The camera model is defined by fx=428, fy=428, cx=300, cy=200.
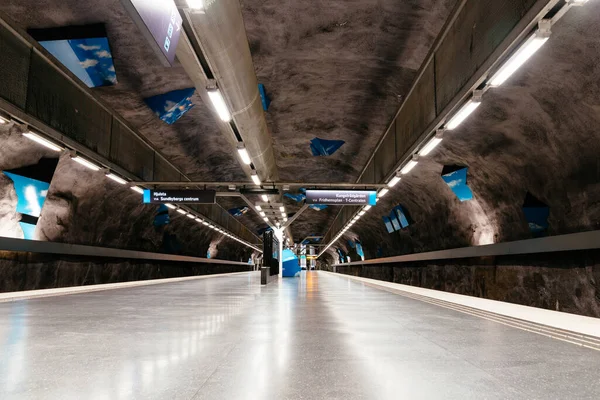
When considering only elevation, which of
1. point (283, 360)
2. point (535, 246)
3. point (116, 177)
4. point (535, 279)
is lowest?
point (283, 360)

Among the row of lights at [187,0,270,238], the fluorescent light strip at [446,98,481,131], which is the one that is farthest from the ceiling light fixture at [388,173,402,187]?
the fluorescent light strip at [446,98,481,131]

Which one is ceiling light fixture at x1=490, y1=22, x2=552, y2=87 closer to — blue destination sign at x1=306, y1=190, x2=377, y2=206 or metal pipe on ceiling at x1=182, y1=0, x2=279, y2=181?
metal pipe on ceiling at x1=182, y1=0, x2=279, y2=181

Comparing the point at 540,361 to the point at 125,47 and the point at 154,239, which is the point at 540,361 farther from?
the point at 154,239

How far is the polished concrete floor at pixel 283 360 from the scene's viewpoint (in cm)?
259

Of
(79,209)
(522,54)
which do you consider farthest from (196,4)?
(79,209)

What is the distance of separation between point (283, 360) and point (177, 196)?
11883mm

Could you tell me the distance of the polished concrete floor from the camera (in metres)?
2.59

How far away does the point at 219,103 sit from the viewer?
746cm

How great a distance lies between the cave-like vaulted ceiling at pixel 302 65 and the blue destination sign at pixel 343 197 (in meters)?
1.68

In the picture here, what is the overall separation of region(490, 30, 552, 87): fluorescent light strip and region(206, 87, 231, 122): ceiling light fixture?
414 centimetres

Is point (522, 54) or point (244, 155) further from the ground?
point (244, 155)

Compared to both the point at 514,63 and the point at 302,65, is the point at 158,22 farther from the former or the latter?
the point at 302,65

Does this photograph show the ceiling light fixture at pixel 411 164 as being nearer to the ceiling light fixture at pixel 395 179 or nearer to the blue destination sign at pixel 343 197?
the ceiling light fixture at pixel 395 179

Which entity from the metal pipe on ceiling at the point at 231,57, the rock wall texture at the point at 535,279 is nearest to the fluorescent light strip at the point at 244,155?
the metal pipe on ceiling at the point at 231,57
